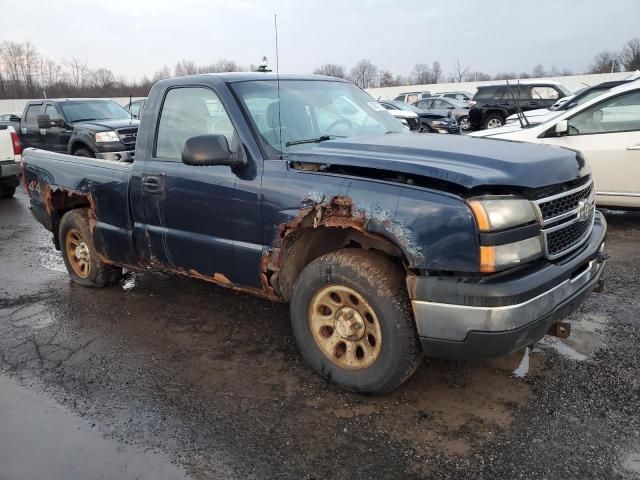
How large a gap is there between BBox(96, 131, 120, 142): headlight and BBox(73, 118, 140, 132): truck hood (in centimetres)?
11

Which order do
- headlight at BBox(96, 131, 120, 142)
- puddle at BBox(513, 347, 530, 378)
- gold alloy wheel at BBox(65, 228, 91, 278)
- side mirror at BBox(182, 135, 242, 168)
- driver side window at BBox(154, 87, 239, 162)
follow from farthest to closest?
headlight at BBox(96, 131, 120, 142)
gold alloy wheel at BBox(65, 228, 91, 278)
driver side window at BBox(154, 87, 239, 162)
puddle at BBox(513, 347, 530, 378)
side mirror at BBox(182, 135, 242, 168)

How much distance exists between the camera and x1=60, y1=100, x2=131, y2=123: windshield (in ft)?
37.8

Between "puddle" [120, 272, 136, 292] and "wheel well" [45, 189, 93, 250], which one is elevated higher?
"wheel well" [45, 189, 93, 250]

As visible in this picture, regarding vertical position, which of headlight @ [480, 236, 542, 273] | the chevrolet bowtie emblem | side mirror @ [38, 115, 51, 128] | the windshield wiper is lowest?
headlight @ [480, 236, 542, 273]

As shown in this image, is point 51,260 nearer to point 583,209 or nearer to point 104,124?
point 104,124

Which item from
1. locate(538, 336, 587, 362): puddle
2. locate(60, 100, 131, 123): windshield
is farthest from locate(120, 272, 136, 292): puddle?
locate(60, 100, 131, 123): windshield

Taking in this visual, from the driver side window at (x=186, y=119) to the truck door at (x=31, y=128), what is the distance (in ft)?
31.7

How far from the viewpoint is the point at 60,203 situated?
17.1 feet

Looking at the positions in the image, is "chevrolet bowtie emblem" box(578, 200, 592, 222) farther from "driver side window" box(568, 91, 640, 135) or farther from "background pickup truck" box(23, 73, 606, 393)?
"driver side window" box(568, 91, 640, 135)

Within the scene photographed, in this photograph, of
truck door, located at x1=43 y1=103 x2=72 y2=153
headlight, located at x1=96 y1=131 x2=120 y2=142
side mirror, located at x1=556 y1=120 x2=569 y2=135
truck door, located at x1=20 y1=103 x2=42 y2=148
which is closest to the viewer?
side mirror, located at x1=556 y1=120 x2=569 y2=135

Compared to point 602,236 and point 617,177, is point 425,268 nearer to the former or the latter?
point 602,236

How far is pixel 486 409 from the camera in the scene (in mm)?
2986

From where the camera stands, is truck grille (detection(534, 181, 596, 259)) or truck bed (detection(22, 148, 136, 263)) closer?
truck grille (detection(534, 181, 596, 259))

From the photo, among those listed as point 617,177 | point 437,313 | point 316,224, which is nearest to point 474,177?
point 437,313
